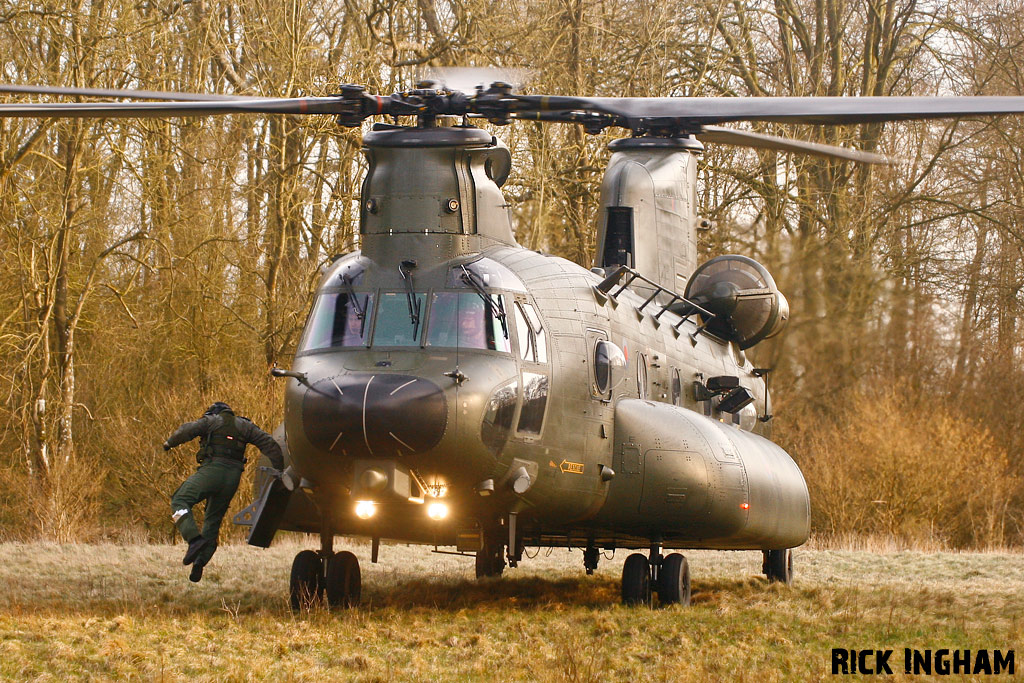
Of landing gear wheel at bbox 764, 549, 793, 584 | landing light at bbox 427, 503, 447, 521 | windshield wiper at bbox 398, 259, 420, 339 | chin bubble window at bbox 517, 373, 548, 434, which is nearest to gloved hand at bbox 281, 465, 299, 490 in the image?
landing light at bbox 427, 503, 447, 521

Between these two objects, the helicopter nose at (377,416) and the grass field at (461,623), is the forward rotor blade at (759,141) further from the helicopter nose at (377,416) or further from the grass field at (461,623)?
the helicopter nose at (377,416)

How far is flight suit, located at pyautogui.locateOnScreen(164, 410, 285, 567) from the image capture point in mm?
12078

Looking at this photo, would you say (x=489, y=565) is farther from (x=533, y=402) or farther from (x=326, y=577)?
(x=533, y=402)

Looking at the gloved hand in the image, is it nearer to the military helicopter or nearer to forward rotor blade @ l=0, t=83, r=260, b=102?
the military helicopter

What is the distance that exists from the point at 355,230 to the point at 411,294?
1335 cm

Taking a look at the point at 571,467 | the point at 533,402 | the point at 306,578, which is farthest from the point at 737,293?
the point at 306,578

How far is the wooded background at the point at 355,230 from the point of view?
21562 mm

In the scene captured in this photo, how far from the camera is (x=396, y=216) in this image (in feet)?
39.0

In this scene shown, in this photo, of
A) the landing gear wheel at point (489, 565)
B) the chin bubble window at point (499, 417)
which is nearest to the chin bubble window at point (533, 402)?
the chin bubble window at point (499, 417)

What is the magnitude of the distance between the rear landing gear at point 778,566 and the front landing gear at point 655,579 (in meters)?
3.09

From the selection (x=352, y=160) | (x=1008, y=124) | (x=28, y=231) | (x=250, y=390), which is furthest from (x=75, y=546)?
(x=1008, y=124)

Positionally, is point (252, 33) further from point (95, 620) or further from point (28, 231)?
point (95, 620)

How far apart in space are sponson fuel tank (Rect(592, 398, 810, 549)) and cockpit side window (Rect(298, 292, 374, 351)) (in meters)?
2.78

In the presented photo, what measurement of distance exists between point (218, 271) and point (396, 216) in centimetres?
1409
